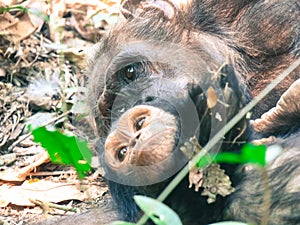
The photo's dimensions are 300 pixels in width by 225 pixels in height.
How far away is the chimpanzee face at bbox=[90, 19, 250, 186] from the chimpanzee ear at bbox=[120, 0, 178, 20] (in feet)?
0.55

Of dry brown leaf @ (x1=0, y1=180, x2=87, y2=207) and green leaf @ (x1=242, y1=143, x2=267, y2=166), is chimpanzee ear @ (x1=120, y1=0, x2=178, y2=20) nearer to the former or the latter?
dry brown leaf @ (x1=0, y1=180, x2=87, y2=207)

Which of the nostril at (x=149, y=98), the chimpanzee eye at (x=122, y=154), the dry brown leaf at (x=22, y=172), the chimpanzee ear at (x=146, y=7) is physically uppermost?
the chimpanzee ear at (x=146, y=7)

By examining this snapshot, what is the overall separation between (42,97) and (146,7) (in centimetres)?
137

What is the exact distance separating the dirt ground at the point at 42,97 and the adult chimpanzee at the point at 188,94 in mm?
336

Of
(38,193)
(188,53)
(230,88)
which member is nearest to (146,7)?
(188,53)

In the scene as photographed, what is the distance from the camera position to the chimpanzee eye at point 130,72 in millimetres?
3842

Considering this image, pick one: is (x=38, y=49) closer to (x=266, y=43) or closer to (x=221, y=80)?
(x=266, y=43)

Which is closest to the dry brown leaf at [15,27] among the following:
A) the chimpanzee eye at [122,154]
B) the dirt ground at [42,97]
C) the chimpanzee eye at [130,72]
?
the dirt ground at [42,97]

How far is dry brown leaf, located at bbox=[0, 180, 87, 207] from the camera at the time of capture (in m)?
4.22

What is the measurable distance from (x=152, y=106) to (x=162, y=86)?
39cm

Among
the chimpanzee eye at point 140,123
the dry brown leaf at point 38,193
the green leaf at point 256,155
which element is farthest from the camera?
the dry brown leaf at point 38,193

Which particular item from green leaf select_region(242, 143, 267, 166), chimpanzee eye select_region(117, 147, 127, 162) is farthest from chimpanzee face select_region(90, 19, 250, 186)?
green leaf select_region(242, 143, 267, 166)

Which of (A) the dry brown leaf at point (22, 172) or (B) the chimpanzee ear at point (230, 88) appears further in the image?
(A) the dry brown leaf at point (22, 172)

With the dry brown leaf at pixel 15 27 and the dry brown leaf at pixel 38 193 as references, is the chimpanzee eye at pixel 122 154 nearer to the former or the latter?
the dry brown leaf at pixel 38 193
